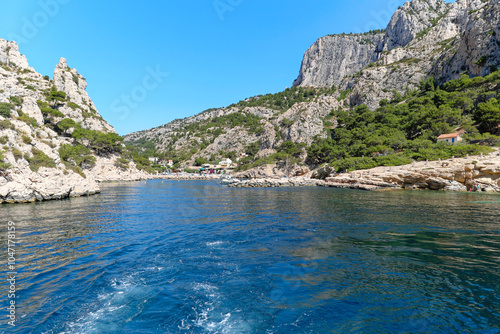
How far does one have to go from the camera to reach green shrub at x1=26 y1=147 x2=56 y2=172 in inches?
1463

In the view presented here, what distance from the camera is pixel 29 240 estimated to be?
1414 cm

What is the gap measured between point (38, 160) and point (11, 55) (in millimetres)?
105708

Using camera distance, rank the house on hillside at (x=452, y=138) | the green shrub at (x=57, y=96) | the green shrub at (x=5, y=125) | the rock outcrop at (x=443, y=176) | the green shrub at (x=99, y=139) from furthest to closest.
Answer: the green shrub at (x=57, y=96), the green shrub at (x=99, y=139), the house on hillside at (x=452, y=138), the green shrub at (x=5, y=125), the rock outcrop at (x=443, y=176)

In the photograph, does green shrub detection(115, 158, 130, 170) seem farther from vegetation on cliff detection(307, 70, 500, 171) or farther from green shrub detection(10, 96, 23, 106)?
vegetation on cliff detection(307, 70, 500, 171)

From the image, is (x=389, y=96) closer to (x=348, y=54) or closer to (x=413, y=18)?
(x=413, y=18)

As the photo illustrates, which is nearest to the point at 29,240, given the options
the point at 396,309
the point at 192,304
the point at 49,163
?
the point at 192,304

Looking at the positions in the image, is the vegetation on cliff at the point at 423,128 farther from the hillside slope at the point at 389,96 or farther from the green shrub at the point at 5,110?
the green shrub at the point at 5,110

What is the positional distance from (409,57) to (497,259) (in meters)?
157

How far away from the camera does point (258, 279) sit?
8.98 metres

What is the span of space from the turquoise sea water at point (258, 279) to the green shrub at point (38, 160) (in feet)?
88.8

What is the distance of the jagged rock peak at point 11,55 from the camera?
322 ft

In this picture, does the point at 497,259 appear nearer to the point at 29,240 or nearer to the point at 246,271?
the point at 246,271

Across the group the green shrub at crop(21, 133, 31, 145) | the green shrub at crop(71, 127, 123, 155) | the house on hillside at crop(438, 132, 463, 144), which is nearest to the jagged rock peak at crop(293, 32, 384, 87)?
the house on hillside at crop(438, 132, 463, 144)

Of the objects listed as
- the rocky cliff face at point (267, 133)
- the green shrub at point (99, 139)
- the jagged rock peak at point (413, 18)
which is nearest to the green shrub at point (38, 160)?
the green shrub at point (99, 139)
